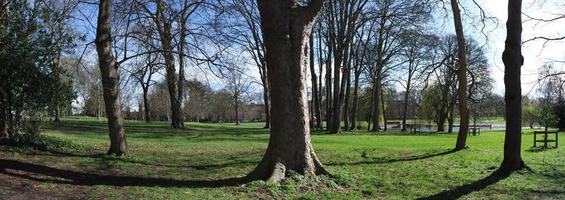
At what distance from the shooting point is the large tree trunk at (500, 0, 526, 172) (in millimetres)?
12641

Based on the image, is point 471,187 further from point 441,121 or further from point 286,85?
point 441,121

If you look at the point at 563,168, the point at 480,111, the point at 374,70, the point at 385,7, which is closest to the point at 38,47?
the point at 563,168

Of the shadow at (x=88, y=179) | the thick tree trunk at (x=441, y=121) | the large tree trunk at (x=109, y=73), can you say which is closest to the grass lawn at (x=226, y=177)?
the shadow at (x=88, y=179)

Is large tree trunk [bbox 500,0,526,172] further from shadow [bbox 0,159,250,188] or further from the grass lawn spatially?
shadow [bbox 0,159,250,188]

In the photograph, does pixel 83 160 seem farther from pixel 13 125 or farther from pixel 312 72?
pixel 312 72

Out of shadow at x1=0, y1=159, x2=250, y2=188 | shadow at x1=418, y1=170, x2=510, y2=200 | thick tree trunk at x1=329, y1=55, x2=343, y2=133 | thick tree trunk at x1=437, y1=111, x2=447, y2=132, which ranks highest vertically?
thick tree trunk at x1=329, y1=55, x2=343, y2=133

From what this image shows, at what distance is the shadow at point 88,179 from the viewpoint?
9664 mm

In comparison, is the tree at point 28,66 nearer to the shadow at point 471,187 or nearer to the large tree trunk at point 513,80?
the shadow at point 471,187

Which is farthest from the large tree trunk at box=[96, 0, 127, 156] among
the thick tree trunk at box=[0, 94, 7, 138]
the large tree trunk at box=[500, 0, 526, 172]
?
the large tree trunk at box=[500, 0, 526, 172]

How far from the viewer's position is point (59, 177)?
9922mm

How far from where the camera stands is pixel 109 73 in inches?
515

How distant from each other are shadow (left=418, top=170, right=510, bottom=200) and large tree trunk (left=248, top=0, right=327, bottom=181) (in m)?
2.63

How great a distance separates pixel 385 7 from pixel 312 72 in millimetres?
11826

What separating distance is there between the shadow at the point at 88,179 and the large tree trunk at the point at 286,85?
0.90 meters
